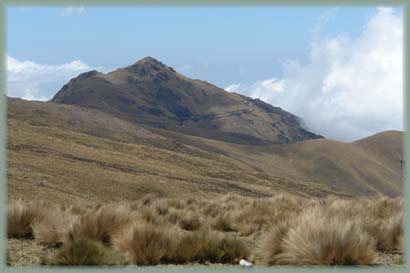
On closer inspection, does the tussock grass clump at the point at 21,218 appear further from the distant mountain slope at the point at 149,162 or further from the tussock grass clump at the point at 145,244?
the distant mountain slope at the point at 149,162

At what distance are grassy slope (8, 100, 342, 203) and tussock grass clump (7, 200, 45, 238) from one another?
15.9 metres

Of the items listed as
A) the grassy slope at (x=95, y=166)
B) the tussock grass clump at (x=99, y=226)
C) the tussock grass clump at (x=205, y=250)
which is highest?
the grassy slope at (x=95, y=166)

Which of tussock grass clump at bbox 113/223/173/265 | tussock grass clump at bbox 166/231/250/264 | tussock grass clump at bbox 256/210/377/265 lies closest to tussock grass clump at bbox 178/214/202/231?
tussock grass clump at bbox 166/231/250/264

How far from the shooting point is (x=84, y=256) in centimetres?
784

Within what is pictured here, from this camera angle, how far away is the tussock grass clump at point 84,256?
7793 mm

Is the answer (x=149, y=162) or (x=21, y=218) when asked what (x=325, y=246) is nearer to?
(x=21, y=218)

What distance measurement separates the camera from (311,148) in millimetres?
175750

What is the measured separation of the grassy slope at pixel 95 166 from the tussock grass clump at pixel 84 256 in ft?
65.3

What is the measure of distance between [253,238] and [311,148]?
166 meters

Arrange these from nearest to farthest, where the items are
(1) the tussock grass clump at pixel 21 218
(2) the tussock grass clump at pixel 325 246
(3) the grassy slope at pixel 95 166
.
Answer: (2) the tussock grass clump at pixel 325 246 → (1) the tussock grass clump at pixel 21 218 → (3) the grassy slope at pixel 95 166

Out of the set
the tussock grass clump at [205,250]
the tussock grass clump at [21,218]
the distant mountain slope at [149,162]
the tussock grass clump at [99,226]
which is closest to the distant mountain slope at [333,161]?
the distant mountain slope at [149,162]

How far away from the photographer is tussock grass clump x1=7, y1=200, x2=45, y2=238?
1103 centimetres

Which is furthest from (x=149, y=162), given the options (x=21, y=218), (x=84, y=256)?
(x=84, y=256)

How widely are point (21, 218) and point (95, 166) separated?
44.7 metres
